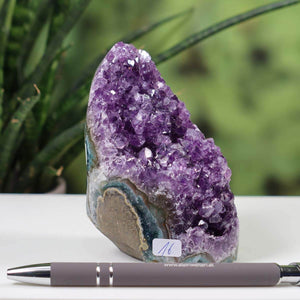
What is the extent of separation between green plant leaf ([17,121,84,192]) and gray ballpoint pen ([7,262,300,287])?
34 cm

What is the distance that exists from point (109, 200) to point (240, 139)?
0.50 m

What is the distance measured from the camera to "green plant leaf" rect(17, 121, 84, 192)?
73 cm

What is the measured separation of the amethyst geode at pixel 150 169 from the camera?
1.39 feet

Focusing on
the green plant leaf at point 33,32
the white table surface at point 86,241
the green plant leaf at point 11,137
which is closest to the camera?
the white table surface at point 86,241

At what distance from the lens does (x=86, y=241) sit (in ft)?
1.69

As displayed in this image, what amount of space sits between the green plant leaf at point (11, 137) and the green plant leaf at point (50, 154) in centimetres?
3

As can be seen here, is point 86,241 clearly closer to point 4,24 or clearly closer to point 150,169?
point 150,169

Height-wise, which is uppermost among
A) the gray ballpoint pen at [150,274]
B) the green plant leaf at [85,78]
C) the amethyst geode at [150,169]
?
the green plant leaf at [85,78]

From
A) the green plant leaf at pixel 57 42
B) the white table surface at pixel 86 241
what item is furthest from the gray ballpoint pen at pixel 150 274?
the green plant leaf at pixel 57 42

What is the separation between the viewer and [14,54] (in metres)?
0.83

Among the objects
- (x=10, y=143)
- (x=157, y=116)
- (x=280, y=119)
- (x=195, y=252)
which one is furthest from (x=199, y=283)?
(x=280, y=119)

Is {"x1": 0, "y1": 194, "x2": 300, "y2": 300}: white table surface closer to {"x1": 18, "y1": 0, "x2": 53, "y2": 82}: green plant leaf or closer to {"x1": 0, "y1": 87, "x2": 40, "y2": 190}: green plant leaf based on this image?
{"x1": 0, "y1": 87, "x2": 40, "y2": 190}: green plant leaf

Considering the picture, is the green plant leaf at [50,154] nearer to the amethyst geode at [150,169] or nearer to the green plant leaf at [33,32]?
the green plant leaf at [33,32]

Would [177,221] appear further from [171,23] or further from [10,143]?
→ [171,23]
